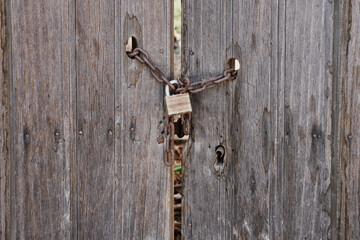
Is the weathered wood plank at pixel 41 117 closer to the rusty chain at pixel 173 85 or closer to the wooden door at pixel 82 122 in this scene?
the wooden door at pixel 82 122

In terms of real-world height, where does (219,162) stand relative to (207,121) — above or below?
below

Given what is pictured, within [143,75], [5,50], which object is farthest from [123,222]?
[5,50]

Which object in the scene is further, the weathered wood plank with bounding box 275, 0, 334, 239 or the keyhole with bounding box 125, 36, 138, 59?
the keyhole with bounding box 125, 36, 138, 59

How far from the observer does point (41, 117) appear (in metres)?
1.30

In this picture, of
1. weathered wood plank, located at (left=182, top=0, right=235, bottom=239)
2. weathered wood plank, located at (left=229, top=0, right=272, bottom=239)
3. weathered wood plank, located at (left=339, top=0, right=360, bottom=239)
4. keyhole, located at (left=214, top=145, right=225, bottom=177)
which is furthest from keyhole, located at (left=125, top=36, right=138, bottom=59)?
weathered wood plank, located at (left=339, top=0, right=360, bottom=239)

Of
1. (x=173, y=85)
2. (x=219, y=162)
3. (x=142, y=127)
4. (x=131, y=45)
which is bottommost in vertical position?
Answer: (x=219, y=162)

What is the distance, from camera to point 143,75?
1284mm

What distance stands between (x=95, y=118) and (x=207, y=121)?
40 cm

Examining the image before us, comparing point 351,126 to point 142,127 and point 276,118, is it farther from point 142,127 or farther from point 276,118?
point 142,127

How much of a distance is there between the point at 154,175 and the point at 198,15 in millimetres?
583

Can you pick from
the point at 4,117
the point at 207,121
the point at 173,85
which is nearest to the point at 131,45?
the point at 173,85

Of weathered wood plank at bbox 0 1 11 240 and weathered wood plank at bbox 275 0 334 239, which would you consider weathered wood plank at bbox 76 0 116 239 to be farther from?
weathered wood plank at bbox 275 0 334 239

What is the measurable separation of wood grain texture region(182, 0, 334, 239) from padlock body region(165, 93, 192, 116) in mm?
98

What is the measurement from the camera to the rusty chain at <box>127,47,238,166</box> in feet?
3.96
